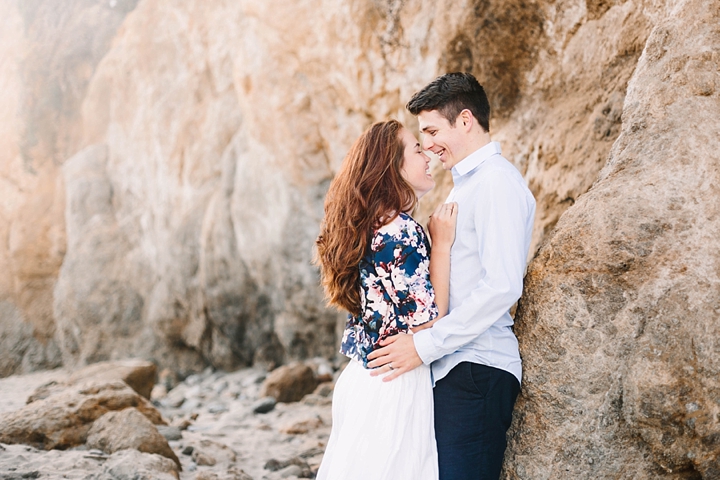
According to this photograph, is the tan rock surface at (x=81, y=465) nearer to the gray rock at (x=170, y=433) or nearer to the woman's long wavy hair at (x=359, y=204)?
the gray rock at (x=170, y=433)

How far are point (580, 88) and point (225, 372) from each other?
832cm

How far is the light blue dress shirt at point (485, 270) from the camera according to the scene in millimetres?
2322

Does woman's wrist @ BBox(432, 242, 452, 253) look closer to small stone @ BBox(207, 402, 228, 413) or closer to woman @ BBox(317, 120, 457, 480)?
woman @ BBox(317, 120, 457, 480)

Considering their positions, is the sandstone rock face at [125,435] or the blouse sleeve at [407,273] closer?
the blouse sleeve at [407,273]

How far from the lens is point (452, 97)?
8.77 feet

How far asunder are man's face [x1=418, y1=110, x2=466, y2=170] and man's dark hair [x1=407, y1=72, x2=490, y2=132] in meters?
0.02

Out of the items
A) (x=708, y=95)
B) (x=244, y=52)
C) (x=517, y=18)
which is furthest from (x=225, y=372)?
(x=708, y=95)

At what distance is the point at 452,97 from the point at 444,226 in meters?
0.58

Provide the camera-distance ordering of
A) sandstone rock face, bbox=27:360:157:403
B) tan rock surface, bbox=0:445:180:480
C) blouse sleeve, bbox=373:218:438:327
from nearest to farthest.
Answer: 1. blouse sleeve, bbox=373:218:438:327
2. tan rock surface, bbox=0:445:180:480
3. sandstone rock face, bbox=27:360:157:403

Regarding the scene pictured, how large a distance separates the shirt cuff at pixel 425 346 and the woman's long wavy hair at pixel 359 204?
0.39m

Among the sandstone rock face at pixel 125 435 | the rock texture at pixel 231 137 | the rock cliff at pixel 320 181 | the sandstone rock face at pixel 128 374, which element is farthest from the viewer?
the sandstone rock face at pixel 128 374

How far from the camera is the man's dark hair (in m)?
2.66

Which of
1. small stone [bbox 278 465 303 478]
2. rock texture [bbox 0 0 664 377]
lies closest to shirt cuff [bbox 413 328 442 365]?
rock texture [bbox 0 0 664 377]

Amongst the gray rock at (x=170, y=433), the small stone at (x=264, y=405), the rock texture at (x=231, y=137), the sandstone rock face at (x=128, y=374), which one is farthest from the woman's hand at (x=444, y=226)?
the small stone at (x=264, y=405)
